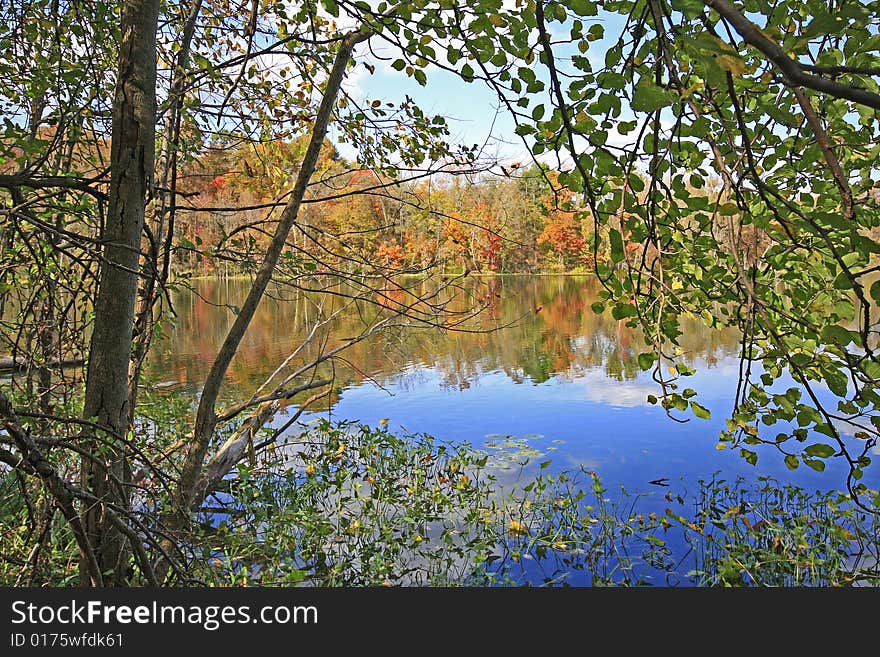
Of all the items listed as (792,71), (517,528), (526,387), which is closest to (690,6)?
(792,71)

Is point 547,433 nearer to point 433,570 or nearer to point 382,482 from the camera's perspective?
point 382,482

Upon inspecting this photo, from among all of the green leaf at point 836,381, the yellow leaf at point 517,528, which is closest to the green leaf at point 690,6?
the green leaf at point 836,381

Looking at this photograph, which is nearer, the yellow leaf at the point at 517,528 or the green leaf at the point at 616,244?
the green leaf at the point at 616,244

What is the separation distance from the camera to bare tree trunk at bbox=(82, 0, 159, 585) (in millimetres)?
1928

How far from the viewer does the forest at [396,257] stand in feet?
3.73

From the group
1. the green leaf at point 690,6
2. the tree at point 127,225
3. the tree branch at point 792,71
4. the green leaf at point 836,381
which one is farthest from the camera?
the tree at point 127,225

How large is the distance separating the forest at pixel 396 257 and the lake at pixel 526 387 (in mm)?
475

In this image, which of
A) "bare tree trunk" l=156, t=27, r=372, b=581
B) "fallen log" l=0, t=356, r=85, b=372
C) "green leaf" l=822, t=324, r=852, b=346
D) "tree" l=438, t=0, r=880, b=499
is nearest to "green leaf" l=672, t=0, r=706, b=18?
"tree" l=438, t=0, r=880, b=499

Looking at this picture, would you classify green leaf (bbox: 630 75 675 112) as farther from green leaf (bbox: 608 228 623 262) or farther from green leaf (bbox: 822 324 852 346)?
green leaf (bbox: 822 324 852 346)

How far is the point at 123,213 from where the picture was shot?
194 cm

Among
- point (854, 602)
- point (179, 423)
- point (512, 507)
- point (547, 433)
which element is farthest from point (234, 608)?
point (547, 433)

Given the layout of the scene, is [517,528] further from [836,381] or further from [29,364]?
[836,381]

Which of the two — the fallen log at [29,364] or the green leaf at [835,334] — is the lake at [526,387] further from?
the green leaf at [835,334]

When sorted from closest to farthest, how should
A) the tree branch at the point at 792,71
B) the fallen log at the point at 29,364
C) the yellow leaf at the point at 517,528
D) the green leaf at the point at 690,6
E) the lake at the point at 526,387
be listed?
the tree branch at the point at 792,71, the green leaf at the point at 690,6, the fallen log at the point at 29,364, the yellow leaf at the point at 517,528, the lake at the point at 526,387
